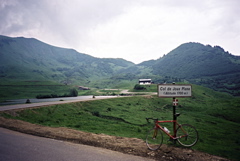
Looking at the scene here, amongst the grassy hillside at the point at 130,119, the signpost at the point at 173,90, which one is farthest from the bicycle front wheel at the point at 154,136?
the grassy hillside at the point at 130,119

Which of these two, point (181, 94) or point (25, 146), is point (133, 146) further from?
point (25, 146)

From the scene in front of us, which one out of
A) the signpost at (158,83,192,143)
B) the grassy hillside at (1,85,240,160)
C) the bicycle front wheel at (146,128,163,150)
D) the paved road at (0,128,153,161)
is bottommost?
the grassy hillside at (1,85,240,160)

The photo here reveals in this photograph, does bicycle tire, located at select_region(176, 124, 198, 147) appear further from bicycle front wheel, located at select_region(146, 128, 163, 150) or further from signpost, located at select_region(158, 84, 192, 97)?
signpost, located at select_region(158, 84, 192, 97)

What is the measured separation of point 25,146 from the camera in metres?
9.50

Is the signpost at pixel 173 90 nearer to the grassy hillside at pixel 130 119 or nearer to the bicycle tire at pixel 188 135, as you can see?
the bicycle tire at pixel 188 135

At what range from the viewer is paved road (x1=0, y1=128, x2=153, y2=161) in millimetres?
7824

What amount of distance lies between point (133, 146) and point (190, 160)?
346 cm

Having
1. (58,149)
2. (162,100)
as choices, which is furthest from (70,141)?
(162,100)

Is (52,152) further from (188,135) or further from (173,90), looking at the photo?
(173,90)

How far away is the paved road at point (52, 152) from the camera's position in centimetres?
782

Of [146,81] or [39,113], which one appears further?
[146,81]

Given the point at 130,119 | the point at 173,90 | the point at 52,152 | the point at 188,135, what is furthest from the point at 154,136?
the point at 130,119

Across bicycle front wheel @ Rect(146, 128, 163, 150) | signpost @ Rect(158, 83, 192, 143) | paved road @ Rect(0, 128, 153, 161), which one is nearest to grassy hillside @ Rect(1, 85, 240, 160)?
bicycle front wheel @ Rect(146, 128, 163, 150)

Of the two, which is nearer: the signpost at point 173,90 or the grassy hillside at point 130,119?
the signpost at point 173,90
